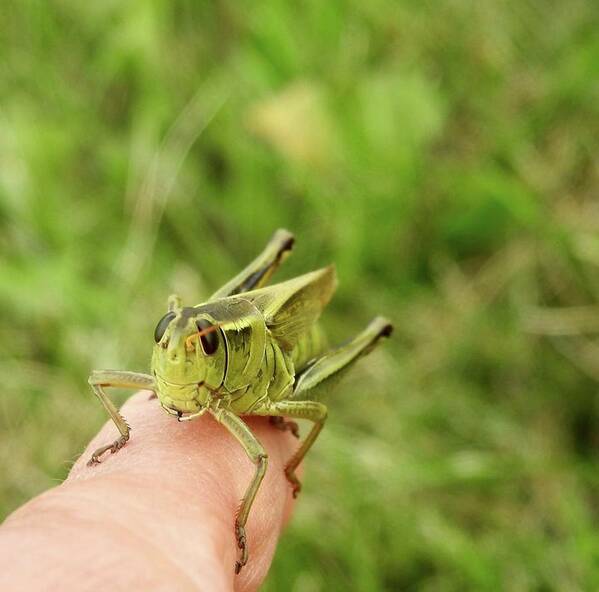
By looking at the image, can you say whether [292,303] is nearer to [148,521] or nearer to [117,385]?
[117,385]

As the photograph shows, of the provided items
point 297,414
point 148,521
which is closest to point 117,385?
point 297,414

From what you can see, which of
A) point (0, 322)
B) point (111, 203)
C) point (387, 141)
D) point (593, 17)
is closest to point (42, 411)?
point (0, 322)

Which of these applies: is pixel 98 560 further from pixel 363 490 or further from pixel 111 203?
pixel 111 203

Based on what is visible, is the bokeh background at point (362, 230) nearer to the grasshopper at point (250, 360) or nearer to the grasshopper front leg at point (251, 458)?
the grasshopper at point (250, 360)

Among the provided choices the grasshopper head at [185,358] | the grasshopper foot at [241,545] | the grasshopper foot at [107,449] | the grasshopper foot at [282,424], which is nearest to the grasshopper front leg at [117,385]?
the grasshopper foot at [107,449]

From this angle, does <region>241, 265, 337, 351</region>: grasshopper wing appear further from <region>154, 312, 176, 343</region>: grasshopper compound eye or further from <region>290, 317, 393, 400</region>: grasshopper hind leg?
<region>154, 312, 176, 343</region>: grasshopper compound eye

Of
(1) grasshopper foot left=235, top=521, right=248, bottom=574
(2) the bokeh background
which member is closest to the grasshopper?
(1) grasshopper foot left=235, top=521, right=248, bottom=574
